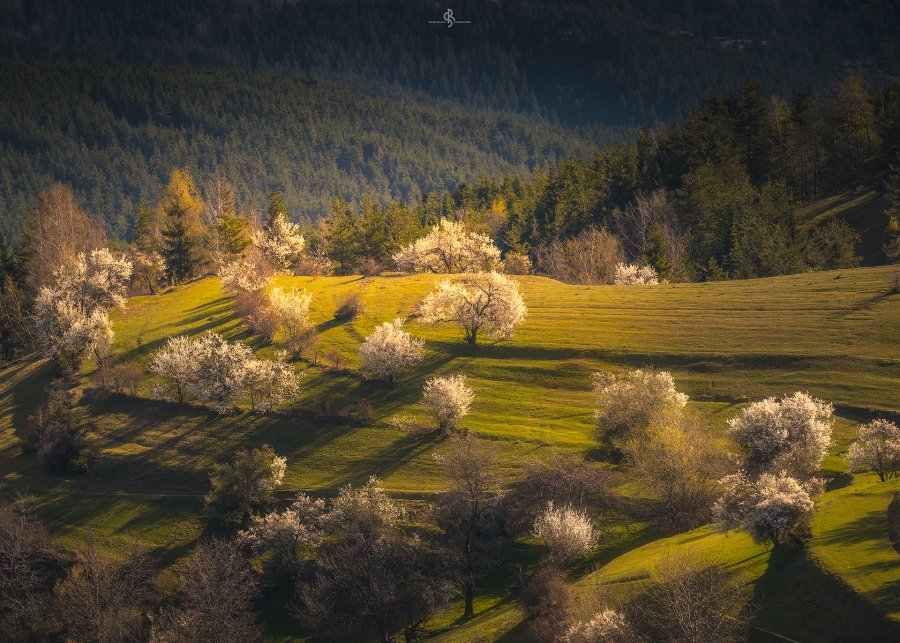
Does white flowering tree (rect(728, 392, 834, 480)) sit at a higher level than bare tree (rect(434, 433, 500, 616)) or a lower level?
higher

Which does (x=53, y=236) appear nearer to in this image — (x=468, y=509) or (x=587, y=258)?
(x=587, y=258)

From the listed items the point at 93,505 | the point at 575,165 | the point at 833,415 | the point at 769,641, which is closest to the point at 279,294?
the point at 93,505

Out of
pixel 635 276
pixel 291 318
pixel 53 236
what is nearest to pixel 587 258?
pixel 635 276

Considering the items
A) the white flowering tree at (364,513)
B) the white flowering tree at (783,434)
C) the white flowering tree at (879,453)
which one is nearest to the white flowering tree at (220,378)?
the white flowering tree at (364,513)

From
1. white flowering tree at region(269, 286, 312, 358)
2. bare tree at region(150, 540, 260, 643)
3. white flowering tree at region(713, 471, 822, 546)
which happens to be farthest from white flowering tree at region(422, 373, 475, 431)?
white flowering tree at region(713, 471, 822, 546)

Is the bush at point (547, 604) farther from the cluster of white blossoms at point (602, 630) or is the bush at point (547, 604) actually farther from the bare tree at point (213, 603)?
the bare tree at point (213, 603)

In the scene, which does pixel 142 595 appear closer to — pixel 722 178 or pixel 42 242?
pixel 42 242

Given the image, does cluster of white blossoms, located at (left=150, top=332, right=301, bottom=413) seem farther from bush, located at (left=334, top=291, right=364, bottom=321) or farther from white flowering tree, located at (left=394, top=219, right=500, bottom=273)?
white flowering tree, located at (left=394, top=219, right=500, bottom=273)

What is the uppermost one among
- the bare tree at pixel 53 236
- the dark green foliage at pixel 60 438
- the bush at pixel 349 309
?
the bare tree at pixel 53 236
